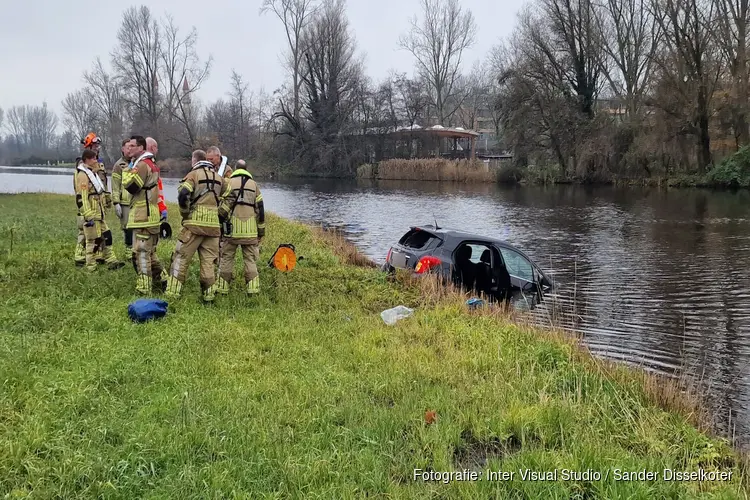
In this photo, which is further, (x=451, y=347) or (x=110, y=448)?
(x=451, y=347)

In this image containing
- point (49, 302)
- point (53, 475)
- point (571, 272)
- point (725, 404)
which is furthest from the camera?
point (571, 272)

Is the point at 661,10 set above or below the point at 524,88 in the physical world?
above

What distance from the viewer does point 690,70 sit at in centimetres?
3625

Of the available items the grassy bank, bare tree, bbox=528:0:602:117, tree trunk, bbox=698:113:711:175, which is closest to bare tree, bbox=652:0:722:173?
tree trunk, bbox=698:113:711:175

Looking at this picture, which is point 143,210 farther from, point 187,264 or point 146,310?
point 146,310

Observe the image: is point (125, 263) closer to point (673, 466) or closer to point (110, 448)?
point (110, 448)

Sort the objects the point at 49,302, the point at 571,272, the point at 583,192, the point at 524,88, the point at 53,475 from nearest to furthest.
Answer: the point at 53,475 < the point at 49,302 < the point at 571,272 < the point at 583,192 < the point at 524,88

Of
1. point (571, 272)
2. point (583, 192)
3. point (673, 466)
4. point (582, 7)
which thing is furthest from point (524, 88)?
point (673, 466)

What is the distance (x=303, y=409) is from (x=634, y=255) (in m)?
13.7

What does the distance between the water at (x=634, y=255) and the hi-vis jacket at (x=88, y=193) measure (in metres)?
7.26

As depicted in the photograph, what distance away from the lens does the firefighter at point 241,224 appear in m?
7.64

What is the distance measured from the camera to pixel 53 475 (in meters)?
3.21

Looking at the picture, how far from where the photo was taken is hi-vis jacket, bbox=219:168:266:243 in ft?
24.9

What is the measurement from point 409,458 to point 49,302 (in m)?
5.23
